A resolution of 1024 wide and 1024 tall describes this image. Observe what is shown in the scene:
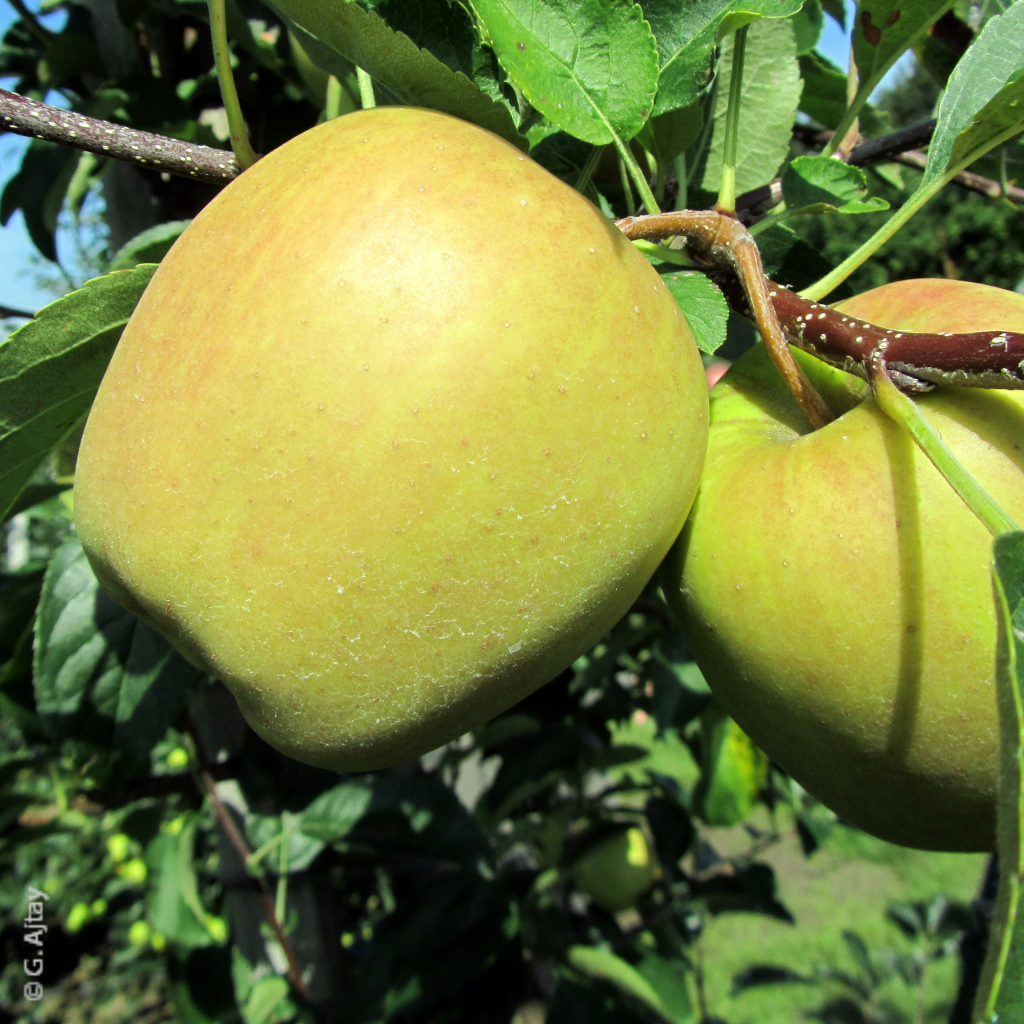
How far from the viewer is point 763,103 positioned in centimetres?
79

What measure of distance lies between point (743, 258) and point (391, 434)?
0.87 ft

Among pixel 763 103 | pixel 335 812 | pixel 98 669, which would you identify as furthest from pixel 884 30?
pixel 335 812

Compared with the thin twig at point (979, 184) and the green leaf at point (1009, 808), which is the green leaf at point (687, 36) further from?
the thin twig at point (979, 184)

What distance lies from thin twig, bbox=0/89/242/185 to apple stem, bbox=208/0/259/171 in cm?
1

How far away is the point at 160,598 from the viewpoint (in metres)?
0.49

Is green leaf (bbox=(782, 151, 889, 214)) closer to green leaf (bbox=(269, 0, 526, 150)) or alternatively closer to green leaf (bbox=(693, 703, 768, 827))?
green leaf (bbox=(269, 0, 526, 150))

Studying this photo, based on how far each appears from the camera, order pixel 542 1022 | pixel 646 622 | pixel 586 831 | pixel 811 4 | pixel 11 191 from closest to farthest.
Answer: pixel 811 4 → pixel 11 191 → pixel 646 622 → pixel 542 1022 → pixel 586 831

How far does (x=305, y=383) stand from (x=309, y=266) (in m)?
0.07

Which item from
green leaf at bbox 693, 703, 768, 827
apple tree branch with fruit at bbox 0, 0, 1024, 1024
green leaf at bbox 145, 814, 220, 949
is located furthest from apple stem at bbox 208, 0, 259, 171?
green leaf at bbox 693, 703, 768, 827

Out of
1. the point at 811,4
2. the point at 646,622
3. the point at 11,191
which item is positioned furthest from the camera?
the point at 646,622

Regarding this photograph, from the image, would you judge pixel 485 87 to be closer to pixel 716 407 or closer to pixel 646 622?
pixel 716 407

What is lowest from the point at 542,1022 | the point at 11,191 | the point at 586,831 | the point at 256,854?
the point at 542,1022

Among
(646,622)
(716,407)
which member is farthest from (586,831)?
(716,407)

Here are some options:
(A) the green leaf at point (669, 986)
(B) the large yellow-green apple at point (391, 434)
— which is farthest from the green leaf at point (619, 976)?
(B) the large yellow-green apple at point (391, 434)
